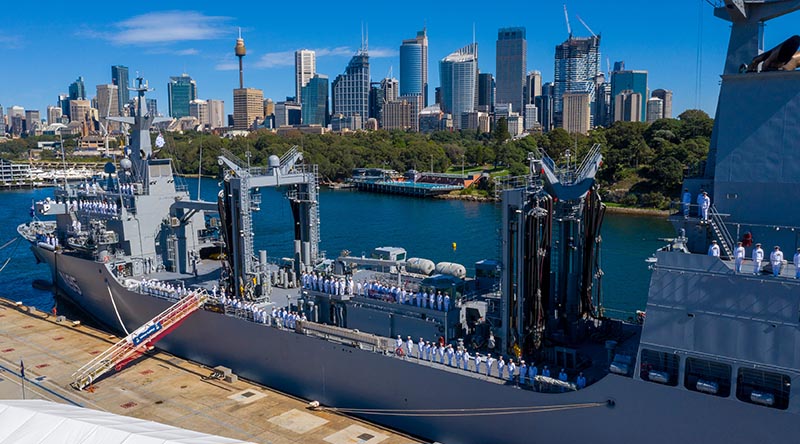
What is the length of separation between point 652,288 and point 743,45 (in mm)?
5570

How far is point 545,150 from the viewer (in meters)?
73.1

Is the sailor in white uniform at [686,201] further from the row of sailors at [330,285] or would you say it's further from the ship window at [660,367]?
the row of sailors at [330,285]

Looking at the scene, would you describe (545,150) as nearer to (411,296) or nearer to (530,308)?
(411,296)

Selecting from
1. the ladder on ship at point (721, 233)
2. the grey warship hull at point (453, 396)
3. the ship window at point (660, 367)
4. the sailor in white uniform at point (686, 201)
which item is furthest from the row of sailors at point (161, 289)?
the ladder on ship at point (721, 233)

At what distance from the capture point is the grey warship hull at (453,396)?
1263 cm

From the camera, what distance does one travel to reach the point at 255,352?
2106cm

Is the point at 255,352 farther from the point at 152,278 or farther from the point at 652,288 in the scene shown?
the point at 652,288

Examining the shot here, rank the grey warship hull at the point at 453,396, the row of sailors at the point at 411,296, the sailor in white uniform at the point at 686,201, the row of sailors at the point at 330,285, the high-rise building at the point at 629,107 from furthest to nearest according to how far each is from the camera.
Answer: the high-rise building at the point at 629,107 → the row of sailors at the point at 330,285 → the row of sailors at the point at 411,296 → the sailor in white uniform at the point at 686,201 → the grey warship hull at the point at 453,396

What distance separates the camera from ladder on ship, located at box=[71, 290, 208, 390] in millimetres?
21750

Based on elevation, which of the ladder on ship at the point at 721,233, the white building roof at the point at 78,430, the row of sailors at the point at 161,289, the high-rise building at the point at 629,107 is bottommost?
the white building roof at the point at 78,430

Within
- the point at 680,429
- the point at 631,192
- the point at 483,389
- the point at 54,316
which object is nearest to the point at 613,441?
the point at 680,429

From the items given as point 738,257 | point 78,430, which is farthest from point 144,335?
Result: point 738,257

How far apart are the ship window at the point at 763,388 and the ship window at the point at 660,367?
1.15m

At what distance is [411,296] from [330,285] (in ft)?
9.44
